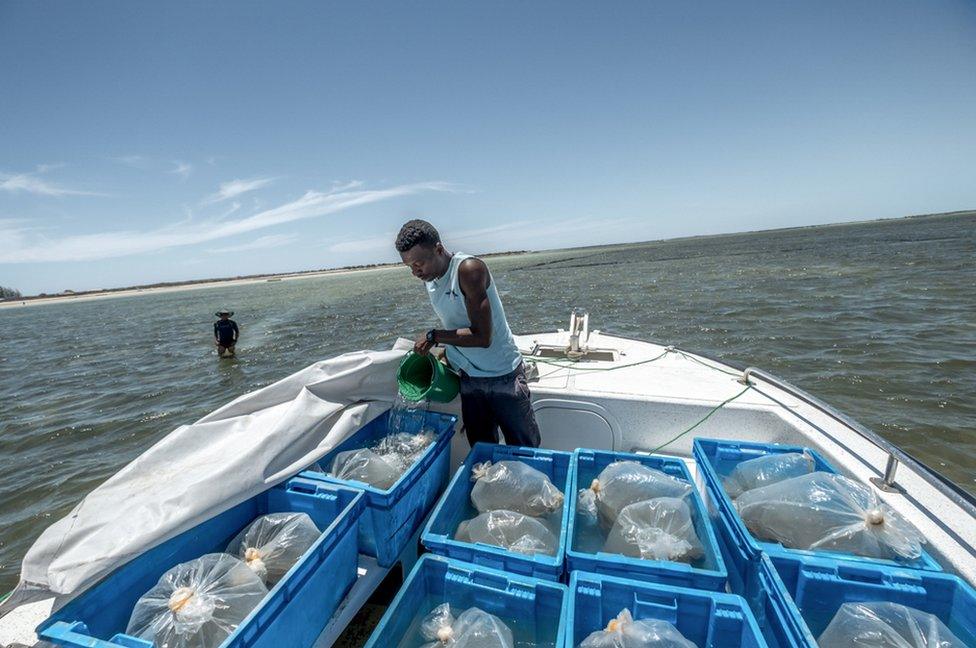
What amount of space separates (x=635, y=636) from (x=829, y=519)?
1.21 meters

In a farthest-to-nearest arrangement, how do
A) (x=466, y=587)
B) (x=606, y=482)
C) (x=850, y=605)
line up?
(x=606, y=482), (x=466, y=587), (x=850, y=605)

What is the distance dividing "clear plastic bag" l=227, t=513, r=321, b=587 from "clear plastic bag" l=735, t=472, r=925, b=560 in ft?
7.30

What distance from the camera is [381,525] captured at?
209 cm

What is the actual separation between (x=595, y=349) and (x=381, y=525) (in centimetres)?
318

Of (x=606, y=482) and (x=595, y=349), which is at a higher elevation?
(x=595, y=349)

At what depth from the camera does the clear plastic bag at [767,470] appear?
2.30m

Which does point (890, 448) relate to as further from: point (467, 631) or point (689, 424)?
point (467, 631)

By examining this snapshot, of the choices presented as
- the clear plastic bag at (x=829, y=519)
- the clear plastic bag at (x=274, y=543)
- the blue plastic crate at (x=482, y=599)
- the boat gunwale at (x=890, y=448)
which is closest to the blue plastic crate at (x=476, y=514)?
the blue plastic crate at (x=482, y=599)

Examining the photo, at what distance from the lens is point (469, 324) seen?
2.60 m

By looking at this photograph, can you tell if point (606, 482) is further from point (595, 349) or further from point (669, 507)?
point (595, 349)

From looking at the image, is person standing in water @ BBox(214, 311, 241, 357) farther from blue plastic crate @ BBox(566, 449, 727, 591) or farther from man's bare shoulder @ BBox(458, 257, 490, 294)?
blue plastic crate @ BBox(566, 449, 727, 591)

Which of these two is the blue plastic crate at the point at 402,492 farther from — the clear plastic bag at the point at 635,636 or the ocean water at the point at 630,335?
the ocean water at the point at 630,335

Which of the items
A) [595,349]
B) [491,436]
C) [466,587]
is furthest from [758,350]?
[466,587]

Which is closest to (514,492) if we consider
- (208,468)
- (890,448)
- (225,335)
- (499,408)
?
(499,408)
